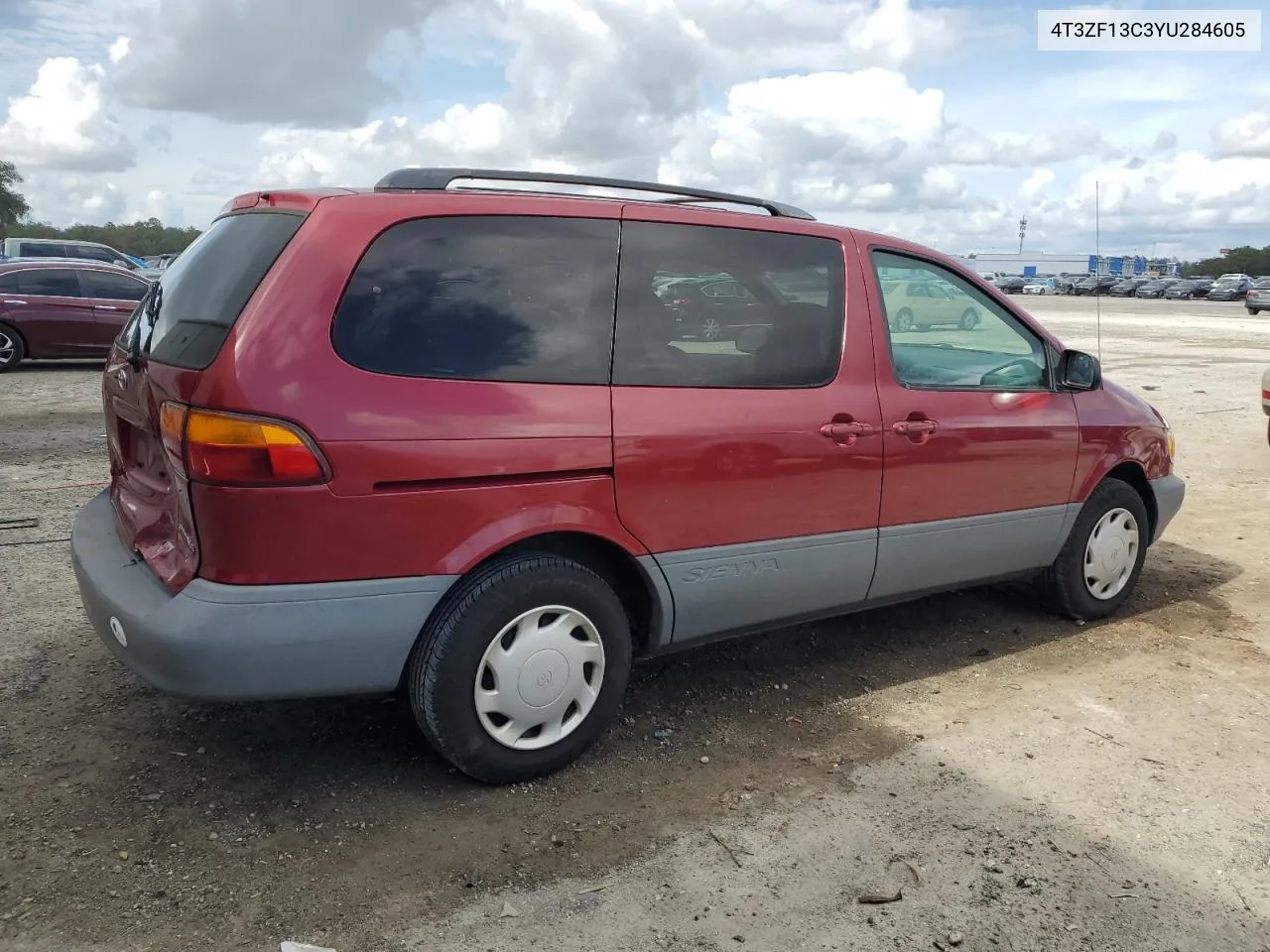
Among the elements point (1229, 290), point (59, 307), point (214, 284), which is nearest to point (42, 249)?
point (59, 307)

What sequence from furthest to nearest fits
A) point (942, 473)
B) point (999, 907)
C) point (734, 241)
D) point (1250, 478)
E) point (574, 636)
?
point (1250, 478), point (942, 473), point (734, 241), point (574, 636), point (999, 907)

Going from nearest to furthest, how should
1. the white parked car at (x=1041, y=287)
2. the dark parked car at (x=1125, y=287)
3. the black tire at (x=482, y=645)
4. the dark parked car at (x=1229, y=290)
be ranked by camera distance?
the black tire at (x=482, y=645) < the dark parked car at (x=1229, y=290) < the dark parked car at (x=1125, y=287) < the white parked car at (x=1041, y=287)

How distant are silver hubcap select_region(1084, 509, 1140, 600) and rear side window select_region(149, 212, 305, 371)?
3.72m

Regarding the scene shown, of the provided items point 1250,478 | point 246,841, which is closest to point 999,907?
point 246,841

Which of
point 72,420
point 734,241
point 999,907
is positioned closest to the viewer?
point 999,907

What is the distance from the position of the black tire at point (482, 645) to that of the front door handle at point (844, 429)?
3.29 ft

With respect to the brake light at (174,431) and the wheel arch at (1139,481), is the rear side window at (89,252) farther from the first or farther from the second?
the wheel arch at (1139,481)

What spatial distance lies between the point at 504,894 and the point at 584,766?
74 centimetres

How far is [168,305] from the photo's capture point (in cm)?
338

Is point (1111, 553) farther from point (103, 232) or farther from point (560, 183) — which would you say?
point (103, 232)

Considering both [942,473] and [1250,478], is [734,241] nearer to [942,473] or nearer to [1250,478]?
[942,473]

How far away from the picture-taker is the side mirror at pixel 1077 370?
4648 mm

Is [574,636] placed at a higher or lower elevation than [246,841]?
higher

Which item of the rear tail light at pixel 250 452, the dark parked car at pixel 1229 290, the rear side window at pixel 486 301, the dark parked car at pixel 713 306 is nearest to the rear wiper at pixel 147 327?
the rear tail light at pixel 250 452
